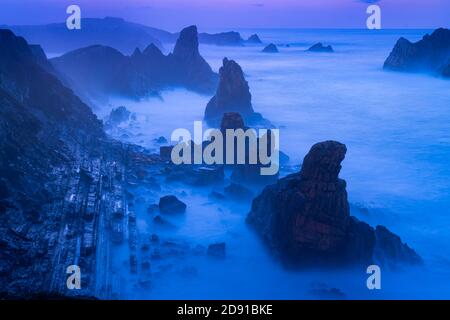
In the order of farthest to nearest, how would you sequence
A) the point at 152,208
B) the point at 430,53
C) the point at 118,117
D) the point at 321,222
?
the point at 430,53
the point at 118,117
the point at 152,208
the point at 321,222

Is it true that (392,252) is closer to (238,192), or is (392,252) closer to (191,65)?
(238,192)

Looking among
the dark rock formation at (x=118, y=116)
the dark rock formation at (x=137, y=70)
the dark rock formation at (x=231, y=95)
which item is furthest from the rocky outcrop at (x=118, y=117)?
the dark rock formation at (x=231, y=95)

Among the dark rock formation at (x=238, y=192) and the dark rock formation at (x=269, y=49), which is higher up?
the dark rock formation at (x=269, y=49)

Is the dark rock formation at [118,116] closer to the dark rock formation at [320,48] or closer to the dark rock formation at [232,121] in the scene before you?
the dark rock formation at [232,121]

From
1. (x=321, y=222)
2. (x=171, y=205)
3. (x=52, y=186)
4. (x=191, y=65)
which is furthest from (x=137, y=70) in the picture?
(x=321, y=222)

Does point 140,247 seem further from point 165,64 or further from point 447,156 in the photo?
point 165,64
